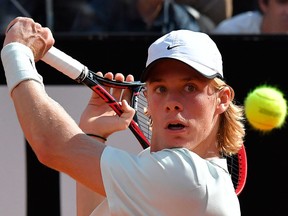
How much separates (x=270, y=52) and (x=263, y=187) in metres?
0.86

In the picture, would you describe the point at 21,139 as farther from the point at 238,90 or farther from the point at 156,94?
the point at 156,94

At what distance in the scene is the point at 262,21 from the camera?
5832mm

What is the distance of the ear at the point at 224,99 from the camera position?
2.74 meters

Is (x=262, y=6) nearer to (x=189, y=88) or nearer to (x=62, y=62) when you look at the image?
(x=62, y=62)

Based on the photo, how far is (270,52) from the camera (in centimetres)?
541

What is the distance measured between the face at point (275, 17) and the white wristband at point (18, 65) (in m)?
3.40

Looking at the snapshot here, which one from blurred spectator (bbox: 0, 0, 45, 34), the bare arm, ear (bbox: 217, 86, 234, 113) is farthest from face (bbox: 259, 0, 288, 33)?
the bare arm

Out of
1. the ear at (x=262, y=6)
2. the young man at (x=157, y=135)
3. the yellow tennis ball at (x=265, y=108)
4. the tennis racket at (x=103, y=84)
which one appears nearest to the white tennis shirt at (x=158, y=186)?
the young man at (x=157, y=135)

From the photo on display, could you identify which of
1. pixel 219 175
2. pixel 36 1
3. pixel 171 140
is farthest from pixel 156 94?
pixel 36 1

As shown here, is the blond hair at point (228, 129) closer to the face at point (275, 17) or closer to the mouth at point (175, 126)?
the mouth at point (175, 126)

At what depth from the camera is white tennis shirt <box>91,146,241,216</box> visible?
2.48 metres

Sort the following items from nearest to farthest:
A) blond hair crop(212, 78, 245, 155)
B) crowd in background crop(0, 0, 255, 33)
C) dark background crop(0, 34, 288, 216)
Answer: blond hair crop(212, 78, 245, 155), dark background crop(0, 34, 288, 216), crowd in background crop(0, 0, 255, 33)

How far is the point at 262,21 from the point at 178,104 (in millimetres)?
3386

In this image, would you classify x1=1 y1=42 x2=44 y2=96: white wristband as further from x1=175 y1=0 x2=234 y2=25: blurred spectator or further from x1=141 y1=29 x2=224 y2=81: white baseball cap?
x1=175 y1=0 x2=234 y2=25: blurred spectator
